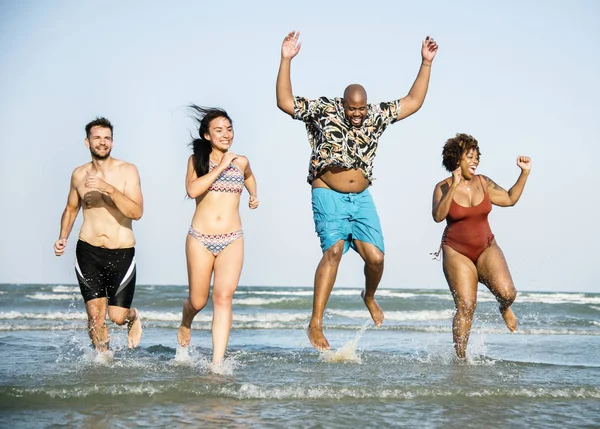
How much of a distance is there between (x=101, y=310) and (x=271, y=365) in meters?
1.83

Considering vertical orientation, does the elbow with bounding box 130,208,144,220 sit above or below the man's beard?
below

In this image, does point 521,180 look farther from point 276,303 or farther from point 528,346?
point 276,303

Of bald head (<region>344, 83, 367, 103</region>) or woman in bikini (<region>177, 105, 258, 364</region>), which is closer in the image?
woman in bikini (<region>177, 105, 258, 364</region>)

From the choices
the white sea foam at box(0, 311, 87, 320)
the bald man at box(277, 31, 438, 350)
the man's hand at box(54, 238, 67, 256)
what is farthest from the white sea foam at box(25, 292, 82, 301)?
the bald man at box(277, 31, 438, 350)

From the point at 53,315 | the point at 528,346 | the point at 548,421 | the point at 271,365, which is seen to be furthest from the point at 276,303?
the point at 548,421

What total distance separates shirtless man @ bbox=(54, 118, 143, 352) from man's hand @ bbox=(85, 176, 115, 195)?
0.46 metres

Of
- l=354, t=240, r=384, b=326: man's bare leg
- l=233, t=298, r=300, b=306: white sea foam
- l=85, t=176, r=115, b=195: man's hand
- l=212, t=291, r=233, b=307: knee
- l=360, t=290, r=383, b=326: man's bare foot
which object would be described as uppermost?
l=85, t=176, r=115, b=195: man's hand

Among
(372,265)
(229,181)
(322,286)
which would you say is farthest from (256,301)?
(229,181)

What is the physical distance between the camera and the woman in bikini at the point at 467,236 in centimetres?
806

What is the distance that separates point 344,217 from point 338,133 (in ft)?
2.92

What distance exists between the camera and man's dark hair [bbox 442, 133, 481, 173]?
26.9ft

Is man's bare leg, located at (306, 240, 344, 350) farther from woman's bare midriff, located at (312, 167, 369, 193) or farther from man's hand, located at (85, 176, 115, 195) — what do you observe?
man's hand, located at (85, 176, 115, 195)

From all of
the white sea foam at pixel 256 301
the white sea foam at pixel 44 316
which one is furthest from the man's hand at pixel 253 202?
the white sea foam at pixel 256 301

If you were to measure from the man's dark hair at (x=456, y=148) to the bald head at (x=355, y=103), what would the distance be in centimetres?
102
